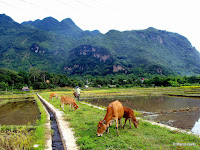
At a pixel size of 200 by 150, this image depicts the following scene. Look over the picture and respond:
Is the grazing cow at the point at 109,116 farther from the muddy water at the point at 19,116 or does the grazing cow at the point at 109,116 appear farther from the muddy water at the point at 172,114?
the muddy water at the point at 19,116

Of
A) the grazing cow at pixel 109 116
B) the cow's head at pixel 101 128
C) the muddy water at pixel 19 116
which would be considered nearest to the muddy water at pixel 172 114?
the grazing cow at pixel 109 116

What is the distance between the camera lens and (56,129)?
28.0 feet

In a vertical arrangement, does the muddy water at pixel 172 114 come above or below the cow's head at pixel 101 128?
below

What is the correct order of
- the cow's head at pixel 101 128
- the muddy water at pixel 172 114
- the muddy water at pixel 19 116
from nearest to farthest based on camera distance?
1. the cow's head at pixel 101 128
2. the muddy water at pixel 172 114
3. the muddy water at pixel 19 116

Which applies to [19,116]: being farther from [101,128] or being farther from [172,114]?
[172,114]

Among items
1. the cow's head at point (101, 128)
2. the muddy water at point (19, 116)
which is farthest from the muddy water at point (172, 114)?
the muddy water at point (19, 116)

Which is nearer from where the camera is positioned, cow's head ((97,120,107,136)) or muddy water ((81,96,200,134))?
cow's head ((97,120,107,136))

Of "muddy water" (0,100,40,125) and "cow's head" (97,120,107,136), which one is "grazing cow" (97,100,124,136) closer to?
"cow's head" (97,120,107,136)

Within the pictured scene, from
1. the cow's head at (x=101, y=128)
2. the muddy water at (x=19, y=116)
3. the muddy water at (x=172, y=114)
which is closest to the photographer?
the cow's head at (x=101, y=128)

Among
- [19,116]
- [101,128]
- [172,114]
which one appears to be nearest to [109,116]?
[101,128]

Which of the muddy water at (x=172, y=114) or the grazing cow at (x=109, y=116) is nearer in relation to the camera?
the grazing cow at (x=109, y=116)

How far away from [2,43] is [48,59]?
6097 centimetres

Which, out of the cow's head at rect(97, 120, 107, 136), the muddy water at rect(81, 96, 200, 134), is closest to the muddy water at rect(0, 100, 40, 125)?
the cow's head at rect(97, 120, 107, 136)

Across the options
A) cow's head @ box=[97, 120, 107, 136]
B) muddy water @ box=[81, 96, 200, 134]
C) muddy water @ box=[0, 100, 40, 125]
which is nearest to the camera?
cow's head @ box=[97, 120, 107, 136]
